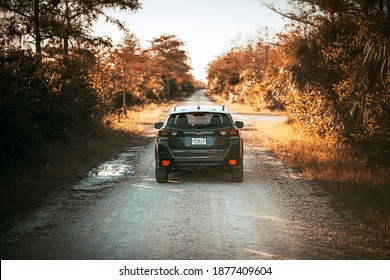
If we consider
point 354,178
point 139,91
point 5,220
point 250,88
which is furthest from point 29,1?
point 250,88

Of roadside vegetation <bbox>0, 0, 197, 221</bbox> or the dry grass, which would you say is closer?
the dry grass

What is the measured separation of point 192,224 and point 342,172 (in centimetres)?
456

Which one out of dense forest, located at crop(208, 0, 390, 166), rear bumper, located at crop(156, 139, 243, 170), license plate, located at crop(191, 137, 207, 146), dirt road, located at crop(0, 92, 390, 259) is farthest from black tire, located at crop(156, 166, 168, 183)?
Answer: dense forest, located at crop(208, 0, 390, 166)

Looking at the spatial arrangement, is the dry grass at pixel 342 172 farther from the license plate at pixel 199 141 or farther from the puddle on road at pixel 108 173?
the puddle on road at pixel 108 173

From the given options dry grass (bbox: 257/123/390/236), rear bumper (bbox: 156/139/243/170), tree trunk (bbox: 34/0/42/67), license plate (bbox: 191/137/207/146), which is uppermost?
tree trunk (bbox: 34/0/42/67)

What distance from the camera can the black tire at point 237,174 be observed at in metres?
8.65

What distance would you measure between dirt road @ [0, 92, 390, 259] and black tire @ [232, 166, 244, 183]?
132 millimetres

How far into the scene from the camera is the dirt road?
4824mm

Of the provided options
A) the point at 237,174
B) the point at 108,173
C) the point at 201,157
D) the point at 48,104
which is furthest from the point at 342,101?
the point at 48,104

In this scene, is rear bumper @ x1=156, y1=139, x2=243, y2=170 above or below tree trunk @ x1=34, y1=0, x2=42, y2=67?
below

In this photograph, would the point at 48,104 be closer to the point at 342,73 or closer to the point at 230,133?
the point at 230,133

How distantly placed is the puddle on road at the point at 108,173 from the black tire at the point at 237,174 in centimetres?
244

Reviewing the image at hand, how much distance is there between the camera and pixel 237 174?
869 cm

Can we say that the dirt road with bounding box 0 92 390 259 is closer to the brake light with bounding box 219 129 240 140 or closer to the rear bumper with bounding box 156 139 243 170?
the rear bumper with bounding box 156 139 243 170
